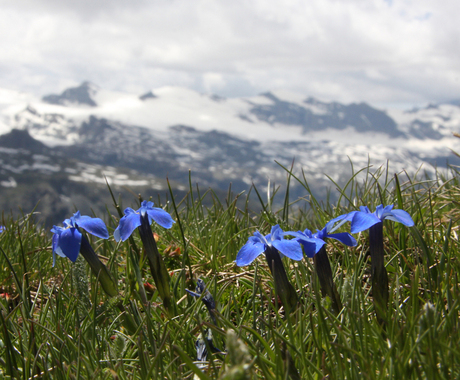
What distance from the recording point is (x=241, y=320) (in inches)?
84.2

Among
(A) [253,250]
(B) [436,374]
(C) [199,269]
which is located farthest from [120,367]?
(C) [199,269]

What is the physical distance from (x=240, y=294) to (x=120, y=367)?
4.53ft

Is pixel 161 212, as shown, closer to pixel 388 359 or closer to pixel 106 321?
pixel 106 321

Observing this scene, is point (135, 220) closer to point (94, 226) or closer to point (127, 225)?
point (127, 225)

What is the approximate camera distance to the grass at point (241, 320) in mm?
1697

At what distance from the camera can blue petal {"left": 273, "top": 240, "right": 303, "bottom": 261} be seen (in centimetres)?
212

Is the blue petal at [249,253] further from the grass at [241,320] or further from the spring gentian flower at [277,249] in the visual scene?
the grass at [241,320]

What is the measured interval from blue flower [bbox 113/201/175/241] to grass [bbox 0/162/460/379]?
28 centimetres

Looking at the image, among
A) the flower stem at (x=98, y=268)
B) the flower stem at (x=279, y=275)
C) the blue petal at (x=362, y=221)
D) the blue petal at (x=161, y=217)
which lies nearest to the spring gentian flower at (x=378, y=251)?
the blue petal at (x=362, y=221)

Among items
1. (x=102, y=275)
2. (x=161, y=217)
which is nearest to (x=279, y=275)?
(x=161, y=217)

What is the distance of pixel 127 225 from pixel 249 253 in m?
0.76

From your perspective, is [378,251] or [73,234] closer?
[378,251]

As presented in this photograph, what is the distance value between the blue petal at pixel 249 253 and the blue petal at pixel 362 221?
1.66ft

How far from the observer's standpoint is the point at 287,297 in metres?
2.30
